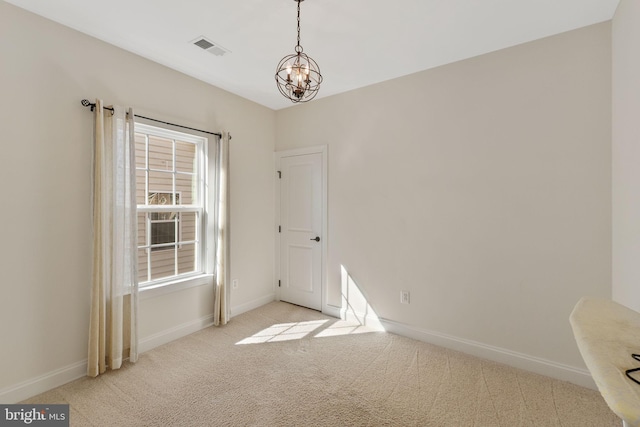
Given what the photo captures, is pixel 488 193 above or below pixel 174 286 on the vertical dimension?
above

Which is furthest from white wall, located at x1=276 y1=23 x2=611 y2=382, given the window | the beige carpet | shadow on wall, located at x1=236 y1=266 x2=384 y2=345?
the window

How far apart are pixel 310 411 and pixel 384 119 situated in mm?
2902

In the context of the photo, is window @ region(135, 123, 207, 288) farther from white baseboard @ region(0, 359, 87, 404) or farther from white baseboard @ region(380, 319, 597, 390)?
white baseboard @ region(380, 319, 597, 390)

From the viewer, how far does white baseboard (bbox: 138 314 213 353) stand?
278 centimetres

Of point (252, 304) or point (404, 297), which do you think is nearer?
point (404, 297)

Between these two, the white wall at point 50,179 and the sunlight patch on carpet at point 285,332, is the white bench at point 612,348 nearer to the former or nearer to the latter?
the sunlight patch on carpet at point 285,332

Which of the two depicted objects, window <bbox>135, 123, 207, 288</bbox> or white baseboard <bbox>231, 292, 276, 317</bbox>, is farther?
white baseboard <bbox>231, 292, 276, 317</bbox>

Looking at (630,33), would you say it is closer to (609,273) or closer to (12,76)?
(609,273)

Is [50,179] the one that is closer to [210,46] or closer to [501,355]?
[210,46]

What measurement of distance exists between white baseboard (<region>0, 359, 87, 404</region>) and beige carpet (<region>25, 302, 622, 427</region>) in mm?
68

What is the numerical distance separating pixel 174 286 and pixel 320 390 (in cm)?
187

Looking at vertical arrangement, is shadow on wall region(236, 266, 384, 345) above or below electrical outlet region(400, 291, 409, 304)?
below

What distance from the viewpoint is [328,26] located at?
2.26 metres

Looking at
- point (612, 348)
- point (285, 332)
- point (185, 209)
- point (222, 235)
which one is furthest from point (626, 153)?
point (185, 209)
